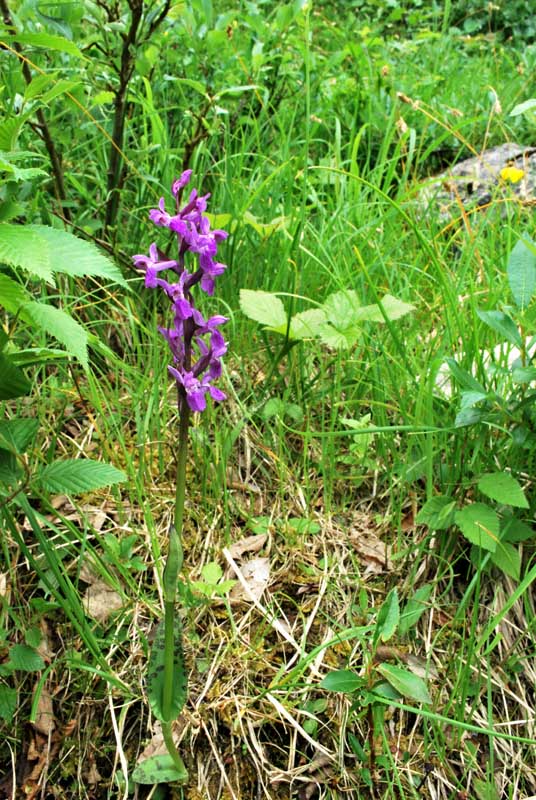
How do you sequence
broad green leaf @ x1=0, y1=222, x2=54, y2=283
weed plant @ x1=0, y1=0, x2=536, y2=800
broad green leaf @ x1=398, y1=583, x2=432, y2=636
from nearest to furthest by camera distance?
broad green leaf @ x1=0, y1=222, x2=54, y2=283, weed plant @ x1=0, y1=0, x2=536, y2=800, broad green leaf @ x1=398, y1=583, x2=432, y2=636

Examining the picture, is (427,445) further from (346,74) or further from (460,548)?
(346,74)

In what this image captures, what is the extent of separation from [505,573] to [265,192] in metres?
1.47

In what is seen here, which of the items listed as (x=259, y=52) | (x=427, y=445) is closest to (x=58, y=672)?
(x=427, y=445)

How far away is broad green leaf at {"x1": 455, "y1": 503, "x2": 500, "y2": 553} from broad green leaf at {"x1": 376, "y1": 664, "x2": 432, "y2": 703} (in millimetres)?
318

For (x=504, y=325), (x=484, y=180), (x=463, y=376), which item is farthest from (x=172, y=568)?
(x=484, y=180)

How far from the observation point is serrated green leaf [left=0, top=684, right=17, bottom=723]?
1380 millimetres

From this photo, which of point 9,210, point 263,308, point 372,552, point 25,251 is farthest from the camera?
point 263,308

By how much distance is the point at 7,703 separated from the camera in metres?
1.39

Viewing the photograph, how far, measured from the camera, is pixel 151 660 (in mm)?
1268

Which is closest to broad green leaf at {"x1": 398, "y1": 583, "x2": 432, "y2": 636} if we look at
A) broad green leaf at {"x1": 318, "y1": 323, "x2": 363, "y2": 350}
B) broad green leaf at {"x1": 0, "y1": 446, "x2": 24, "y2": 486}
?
broad green leaf at {"x1": 318, "y1": 323, "x2": 363, "y2": 350}

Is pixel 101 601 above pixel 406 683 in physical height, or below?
below

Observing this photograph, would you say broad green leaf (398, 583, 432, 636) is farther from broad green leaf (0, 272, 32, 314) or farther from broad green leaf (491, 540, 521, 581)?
broad green leaf (0, 272, 32, 314)

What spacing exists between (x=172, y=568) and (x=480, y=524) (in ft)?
2.31

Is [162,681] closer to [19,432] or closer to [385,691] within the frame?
[385,691]
